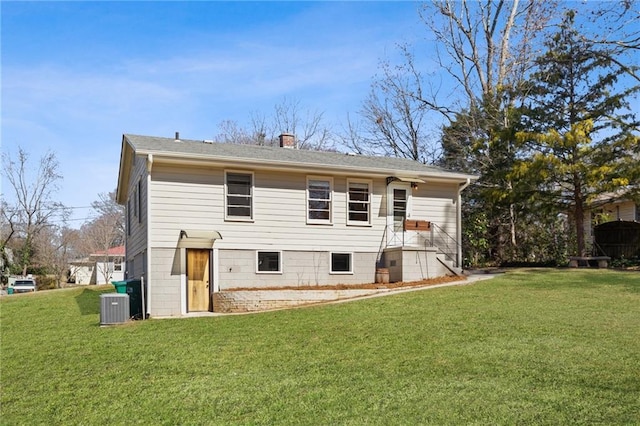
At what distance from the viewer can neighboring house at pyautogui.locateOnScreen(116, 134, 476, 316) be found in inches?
627

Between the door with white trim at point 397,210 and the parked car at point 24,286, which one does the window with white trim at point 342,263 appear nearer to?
the door with white trim at point 397,210

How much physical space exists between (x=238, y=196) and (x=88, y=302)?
659cm

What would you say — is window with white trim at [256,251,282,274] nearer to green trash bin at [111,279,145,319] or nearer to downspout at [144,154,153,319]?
downspout at [144,154,153,319]

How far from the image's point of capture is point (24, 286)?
36.2 meters

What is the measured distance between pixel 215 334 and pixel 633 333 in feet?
25.0

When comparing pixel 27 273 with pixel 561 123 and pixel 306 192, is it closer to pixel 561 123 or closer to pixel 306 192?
pixel 306 192

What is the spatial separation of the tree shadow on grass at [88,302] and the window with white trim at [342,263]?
7056mm

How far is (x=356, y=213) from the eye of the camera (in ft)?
61.2

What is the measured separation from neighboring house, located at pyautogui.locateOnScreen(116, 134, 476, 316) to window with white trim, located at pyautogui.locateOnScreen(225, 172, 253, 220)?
3 centimetres

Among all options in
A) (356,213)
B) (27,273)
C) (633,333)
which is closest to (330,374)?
(633,333)

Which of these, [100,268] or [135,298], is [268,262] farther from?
[100,268]

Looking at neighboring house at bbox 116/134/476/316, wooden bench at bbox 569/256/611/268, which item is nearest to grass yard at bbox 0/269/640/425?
neighboring house at bbox 116/134/476/316

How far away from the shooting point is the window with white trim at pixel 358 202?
1858 centimetres

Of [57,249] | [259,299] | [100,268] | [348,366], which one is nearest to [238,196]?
[259,299]
